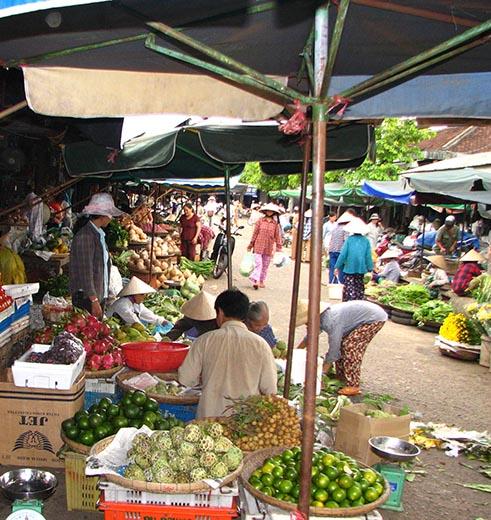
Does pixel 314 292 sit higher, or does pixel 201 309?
pixel 314 292

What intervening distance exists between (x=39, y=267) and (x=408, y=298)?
7746 millimetres

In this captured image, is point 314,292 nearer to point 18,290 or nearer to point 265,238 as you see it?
point 18,290

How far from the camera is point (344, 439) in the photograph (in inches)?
209

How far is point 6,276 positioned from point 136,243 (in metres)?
7.39

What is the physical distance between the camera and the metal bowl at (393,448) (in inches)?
179

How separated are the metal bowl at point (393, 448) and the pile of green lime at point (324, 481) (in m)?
0.62

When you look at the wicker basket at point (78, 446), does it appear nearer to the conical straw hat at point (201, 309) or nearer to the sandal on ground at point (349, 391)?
the conical straw hat at point (201, 309)

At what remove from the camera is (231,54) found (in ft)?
12.8

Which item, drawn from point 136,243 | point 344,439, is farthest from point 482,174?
point 136,243

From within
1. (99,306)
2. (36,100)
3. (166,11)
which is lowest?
(99,306)

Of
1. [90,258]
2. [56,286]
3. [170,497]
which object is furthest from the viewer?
[56,286]

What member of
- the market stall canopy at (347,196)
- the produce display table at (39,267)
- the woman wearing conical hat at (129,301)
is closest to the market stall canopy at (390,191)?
the market stall canopy at (347,196)

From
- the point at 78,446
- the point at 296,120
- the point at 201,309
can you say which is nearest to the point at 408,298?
the point at 201,309

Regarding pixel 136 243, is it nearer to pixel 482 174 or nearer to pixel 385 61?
pixel 482 174
